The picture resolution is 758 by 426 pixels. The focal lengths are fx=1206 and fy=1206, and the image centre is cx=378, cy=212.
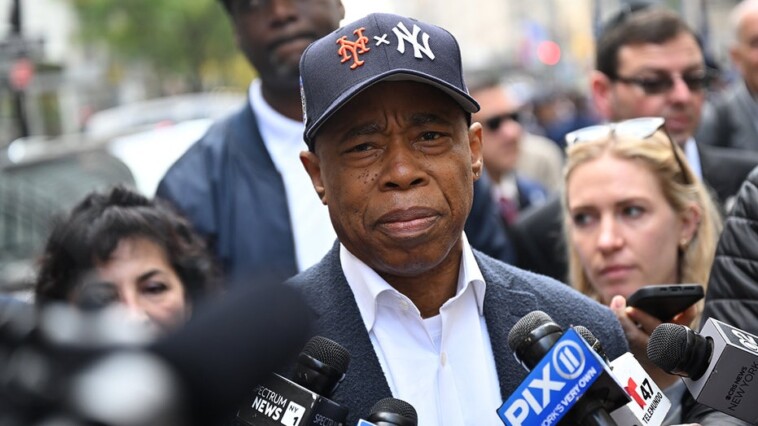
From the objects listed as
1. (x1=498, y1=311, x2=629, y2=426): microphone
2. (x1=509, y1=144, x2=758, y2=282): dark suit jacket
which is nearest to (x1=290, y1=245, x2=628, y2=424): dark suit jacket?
(x1=498, y1=311, x2=629, y2=426): microphone

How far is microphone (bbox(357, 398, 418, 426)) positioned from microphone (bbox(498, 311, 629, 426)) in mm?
186

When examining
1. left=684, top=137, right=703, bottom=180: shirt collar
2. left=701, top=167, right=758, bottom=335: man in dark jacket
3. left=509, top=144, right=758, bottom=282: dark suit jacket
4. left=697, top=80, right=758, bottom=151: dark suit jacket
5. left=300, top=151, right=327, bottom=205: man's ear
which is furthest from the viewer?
left=697, top=80, right=758, bottom=151: dark suit jacket

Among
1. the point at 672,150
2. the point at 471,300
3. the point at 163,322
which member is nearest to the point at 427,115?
the point at 471,300

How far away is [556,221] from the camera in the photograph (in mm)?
5367

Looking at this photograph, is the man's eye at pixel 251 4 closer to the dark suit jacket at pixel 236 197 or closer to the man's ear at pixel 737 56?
the dark suit jacket at pixel 236 197

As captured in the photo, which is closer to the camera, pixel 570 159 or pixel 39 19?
pixel 570 159

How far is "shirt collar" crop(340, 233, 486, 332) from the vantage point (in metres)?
2.96

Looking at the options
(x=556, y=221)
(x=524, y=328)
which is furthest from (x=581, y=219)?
(x=524, y=328)

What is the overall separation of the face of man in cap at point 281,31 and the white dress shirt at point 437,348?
5.41ft

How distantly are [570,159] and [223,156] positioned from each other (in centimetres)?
129

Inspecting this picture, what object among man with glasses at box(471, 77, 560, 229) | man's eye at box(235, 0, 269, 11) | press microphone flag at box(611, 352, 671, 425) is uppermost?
man's eye at box(235, 0, 269, 11)

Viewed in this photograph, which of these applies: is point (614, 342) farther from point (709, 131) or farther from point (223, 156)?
point (709, 131)

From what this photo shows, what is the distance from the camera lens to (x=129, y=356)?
54.7 inches

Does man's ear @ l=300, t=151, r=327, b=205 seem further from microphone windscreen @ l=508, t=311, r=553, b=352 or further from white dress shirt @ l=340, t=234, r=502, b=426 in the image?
microphone windscreen @ l=508, t=311, r=553, b=352
